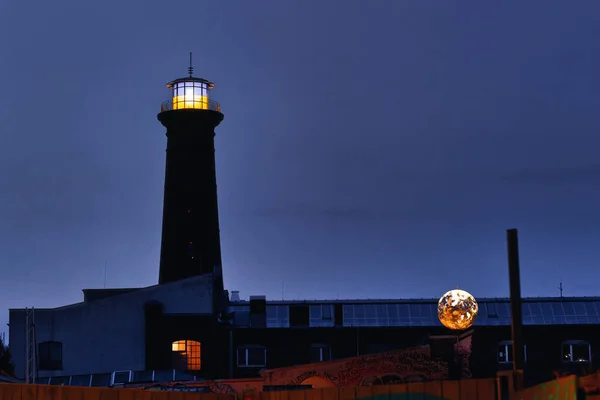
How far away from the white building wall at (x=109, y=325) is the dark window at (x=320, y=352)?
274 inches

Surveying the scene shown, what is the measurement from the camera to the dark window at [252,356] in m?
69.6

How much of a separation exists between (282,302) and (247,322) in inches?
119

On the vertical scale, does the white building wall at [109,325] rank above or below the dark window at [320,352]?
above

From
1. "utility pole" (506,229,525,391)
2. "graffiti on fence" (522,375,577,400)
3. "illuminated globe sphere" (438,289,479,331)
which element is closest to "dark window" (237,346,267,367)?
"illuminated globe sphere" (438,289,479,331)

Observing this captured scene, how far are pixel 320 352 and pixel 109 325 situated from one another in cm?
1298

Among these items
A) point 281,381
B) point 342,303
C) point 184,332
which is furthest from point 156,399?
point 342,303

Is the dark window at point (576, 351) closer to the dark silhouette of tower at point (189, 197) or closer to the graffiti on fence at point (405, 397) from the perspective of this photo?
the dark silhouette of tower at point (189, 197)

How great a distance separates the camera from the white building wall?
2685 inches

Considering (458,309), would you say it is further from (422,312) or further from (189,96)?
(189,96)

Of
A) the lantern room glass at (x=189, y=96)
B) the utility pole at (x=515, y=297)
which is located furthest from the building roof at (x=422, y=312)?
the utility pole at (x=515, y=297)

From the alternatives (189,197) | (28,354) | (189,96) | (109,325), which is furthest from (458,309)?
(189,96)

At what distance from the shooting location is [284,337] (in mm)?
70750

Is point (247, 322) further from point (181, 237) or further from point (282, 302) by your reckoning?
point (181, 237)

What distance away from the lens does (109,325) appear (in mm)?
68625
